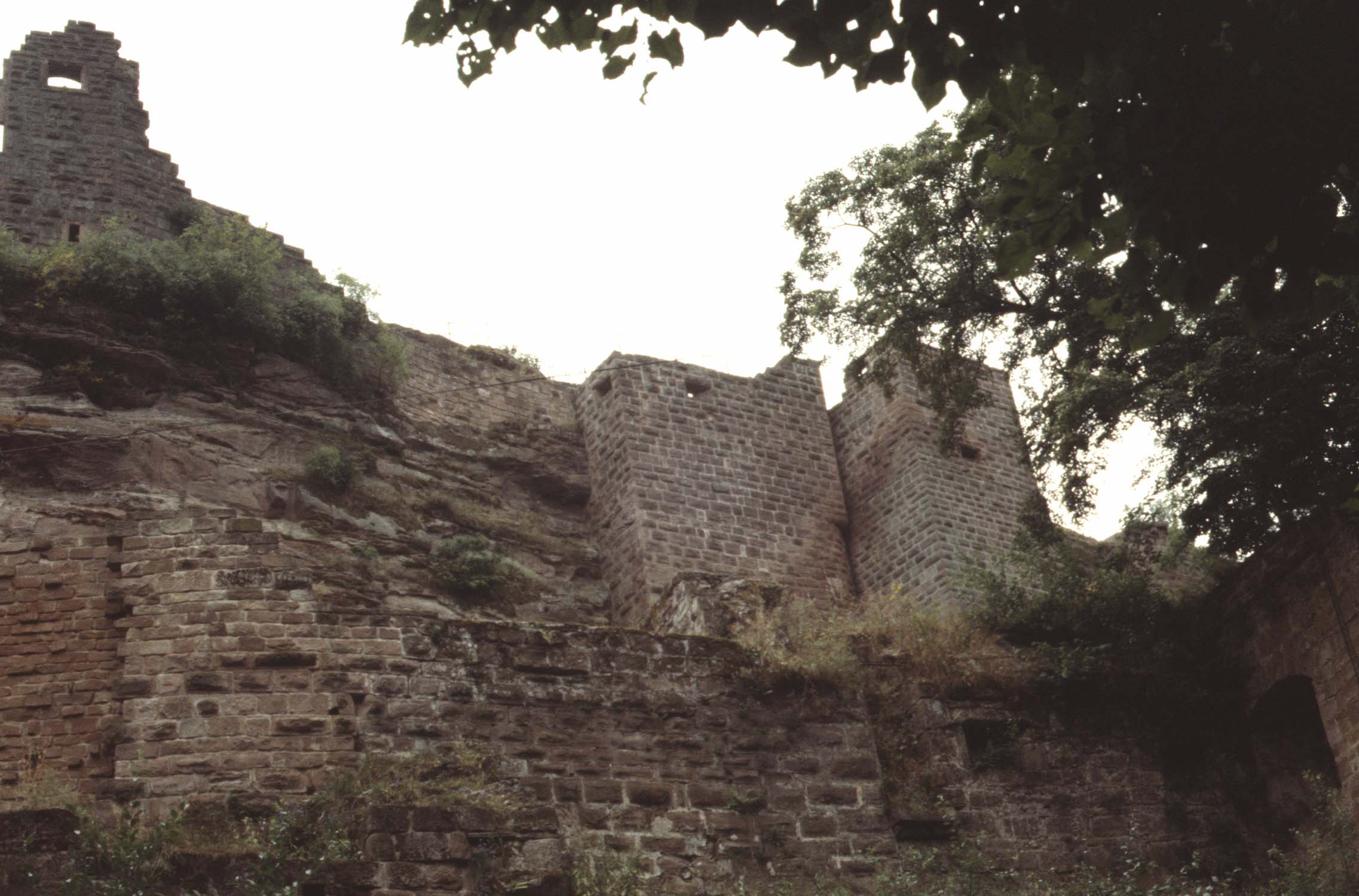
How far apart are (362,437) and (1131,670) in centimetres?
1012

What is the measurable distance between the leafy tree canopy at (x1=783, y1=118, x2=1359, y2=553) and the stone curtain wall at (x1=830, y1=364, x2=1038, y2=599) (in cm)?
236

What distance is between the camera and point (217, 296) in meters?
19.5

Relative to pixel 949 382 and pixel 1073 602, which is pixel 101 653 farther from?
pixel 949 382

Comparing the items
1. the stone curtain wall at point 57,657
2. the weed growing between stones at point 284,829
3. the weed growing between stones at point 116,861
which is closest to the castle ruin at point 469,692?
the stone curtain wall at point 57,657

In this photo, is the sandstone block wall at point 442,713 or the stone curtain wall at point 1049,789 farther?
the stone curtain wall at point 1049,789

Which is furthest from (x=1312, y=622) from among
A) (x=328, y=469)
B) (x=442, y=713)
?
(x=328, y=469)

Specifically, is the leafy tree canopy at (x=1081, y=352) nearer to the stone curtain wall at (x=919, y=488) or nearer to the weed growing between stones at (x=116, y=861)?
the stone curtain wall at (x=919, y=488)

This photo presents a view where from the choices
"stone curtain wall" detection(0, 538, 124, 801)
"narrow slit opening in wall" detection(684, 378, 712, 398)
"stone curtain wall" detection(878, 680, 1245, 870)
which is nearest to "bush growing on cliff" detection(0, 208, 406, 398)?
"narrow slit opening in wall" detection(684, 378, 712, 398)

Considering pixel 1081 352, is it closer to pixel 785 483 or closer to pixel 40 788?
pixel 785 483

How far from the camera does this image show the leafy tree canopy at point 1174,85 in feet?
21.1

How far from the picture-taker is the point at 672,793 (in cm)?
1123

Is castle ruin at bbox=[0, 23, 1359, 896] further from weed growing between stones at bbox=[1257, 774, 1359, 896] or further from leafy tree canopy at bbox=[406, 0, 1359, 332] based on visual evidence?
leafy tree canopy at bbox=[406, 0, 1359, 332]

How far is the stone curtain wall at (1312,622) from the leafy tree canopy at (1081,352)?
19.6 inches

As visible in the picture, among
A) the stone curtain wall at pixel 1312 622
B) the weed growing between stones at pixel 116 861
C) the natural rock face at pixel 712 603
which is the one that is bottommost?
the weed growing between stones at pixel 116 861
